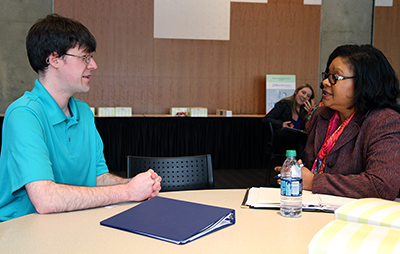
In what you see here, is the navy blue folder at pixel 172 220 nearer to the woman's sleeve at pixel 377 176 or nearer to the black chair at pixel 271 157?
the woman's sleeve at pixel 377 176

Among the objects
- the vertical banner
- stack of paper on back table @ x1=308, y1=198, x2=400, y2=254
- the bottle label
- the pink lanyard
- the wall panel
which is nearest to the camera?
stack of paper on back table @ x1=308, y1=198, x2=400, y2=254

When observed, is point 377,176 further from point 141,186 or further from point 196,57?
point 196,57

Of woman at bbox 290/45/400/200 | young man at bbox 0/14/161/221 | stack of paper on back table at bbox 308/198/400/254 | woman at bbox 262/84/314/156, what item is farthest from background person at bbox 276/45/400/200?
woman at bbox 262/84/314/156

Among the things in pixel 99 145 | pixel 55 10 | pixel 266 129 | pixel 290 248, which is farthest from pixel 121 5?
pixel 290 248

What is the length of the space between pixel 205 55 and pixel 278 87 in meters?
1.56

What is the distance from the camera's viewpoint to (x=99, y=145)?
1.76 m

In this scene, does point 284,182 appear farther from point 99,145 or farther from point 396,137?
point 99,145

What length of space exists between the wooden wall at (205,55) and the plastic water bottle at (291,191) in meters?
5.63

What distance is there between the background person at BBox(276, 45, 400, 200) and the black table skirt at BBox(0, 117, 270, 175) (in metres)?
3.82

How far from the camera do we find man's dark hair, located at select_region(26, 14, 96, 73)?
5.01ft

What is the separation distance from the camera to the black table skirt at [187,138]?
18.2 feet

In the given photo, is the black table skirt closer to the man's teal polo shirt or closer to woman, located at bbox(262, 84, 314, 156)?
woman, located at bbox(262, 84, 314, 156)

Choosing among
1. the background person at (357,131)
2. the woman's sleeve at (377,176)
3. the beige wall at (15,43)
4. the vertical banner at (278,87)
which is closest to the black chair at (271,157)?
the vertical banner at (278,87)

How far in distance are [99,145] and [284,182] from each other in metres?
0.97
